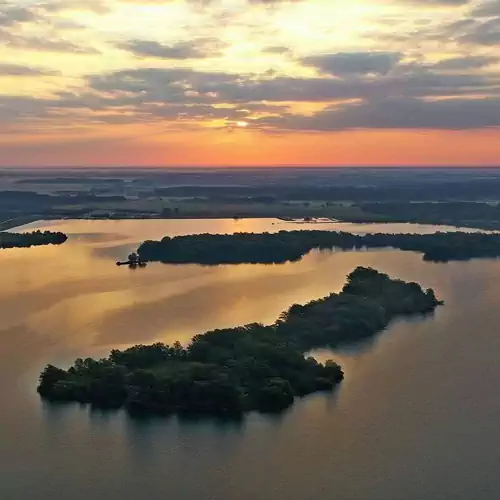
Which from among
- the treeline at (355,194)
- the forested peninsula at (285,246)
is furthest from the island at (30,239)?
the treeline at (355,194)

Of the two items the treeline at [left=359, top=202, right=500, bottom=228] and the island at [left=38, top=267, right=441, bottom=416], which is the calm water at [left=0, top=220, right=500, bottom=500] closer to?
the island at [left=38, top=267, right=441, bottom=416]

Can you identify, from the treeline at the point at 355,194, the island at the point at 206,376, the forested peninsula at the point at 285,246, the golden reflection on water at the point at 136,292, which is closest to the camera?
the island at the point at 206,376

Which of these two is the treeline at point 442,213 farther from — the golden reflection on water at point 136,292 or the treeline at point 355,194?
→ the golden reflection on water at point 136,292

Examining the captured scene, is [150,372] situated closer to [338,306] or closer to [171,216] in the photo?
[338,306]

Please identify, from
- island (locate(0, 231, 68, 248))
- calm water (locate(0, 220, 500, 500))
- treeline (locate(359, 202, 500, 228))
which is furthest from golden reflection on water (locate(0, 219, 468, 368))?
treeline (locate(359, 202, 500, 228))

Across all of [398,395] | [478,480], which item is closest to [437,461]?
[478,480]
